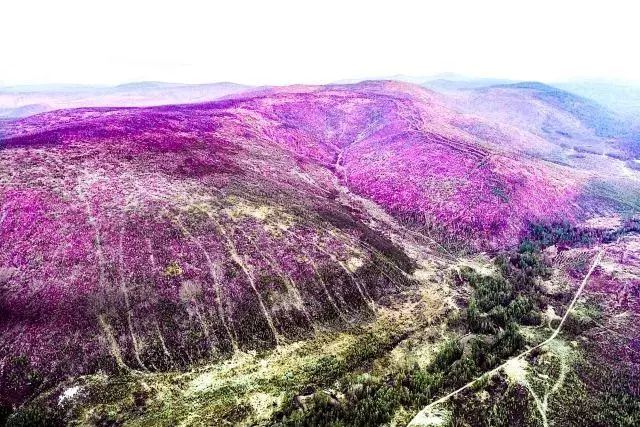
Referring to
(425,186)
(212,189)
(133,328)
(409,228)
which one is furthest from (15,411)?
(425,186)

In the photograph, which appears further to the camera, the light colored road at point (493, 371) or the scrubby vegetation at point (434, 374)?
the scrubby vegetation at point (434, 374)

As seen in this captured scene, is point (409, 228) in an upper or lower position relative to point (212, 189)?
lower

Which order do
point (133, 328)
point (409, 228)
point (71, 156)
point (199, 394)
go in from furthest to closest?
1. point (409, 228)
2. point (71, 156)
3. point (133, 328)
4. point (199, 394)

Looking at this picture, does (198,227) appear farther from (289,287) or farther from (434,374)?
(434,374)

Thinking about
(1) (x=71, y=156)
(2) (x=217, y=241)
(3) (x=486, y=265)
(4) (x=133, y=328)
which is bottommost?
(3) (x=486, y=265)

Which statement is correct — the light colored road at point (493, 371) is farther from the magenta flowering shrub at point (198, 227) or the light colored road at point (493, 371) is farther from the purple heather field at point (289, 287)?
the magenta flowering shrub at point (198, 227)

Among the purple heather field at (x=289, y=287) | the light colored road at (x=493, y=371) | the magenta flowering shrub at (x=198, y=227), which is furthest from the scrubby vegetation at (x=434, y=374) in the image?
the magenta flowering shrub at (x=198, y=227)

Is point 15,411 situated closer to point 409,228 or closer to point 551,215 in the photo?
point 409,228
